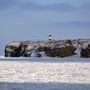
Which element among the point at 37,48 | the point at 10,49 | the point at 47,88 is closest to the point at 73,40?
the point at 37,48

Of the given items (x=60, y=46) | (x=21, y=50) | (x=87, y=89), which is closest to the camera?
(x=87, y=89)

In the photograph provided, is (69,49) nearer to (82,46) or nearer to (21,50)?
(82,46)

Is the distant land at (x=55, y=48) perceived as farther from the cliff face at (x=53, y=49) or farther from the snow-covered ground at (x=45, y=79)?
the snow-covered ground at (x=45, y=79)

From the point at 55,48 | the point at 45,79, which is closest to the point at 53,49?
the point at 55,48

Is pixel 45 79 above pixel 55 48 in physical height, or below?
below

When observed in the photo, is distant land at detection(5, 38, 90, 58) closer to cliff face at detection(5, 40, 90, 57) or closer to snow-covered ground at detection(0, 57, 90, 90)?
cliff face at detection(5, 40, 90, 57)

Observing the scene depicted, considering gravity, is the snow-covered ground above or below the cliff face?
below

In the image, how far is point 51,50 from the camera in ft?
49.5

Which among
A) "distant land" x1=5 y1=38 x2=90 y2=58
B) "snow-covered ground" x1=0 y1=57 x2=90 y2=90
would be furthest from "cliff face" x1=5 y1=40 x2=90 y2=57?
"snow-covered ground" x1=0 y1=57 x2=90 y2=90

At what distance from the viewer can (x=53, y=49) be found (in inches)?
595

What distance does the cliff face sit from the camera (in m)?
14.1

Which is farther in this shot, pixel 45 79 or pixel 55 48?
pixel 55 48

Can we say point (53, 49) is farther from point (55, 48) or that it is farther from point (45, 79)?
point (45, 79)

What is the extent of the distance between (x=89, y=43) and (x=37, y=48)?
3.26 meters
